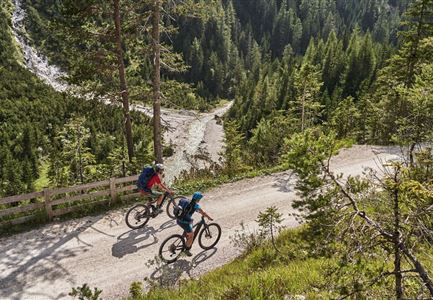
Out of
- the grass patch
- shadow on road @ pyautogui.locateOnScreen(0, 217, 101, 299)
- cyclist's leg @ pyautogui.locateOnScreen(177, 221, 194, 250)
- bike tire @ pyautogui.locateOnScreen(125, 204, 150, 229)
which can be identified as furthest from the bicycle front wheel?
shadow on road @ pyautogui.locateOnScreen(0, 217, 101, 299)

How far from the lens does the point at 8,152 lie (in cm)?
5616

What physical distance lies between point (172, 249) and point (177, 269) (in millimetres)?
640

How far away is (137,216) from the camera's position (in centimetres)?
1252

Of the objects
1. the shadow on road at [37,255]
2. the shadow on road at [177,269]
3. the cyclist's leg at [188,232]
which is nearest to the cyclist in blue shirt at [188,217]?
the cyclist's leg at [188,232]

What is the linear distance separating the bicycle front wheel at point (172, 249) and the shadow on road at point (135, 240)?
0.83 metres

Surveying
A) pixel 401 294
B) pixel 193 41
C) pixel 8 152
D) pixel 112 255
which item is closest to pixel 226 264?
pixel 112 255

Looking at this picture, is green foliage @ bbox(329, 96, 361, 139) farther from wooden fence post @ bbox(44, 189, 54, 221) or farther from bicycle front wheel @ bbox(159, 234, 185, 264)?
wooden fence post @ bbox(44, 189, 54, 221)

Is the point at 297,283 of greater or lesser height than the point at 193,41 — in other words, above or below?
below

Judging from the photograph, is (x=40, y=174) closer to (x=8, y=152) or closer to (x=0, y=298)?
(x=8, y=152)

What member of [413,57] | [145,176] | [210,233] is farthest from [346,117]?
[145,176]

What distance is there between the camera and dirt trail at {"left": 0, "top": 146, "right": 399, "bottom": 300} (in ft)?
31.4

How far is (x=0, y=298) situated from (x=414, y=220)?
31.8 ft

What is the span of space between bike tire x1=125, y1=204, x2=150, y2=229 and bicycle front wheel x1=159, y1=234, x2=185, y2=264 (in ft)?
6.10

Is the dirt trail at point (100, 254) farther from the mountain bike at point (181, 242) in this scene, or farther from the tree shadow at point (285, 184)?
the tree shadow at point (285, 184)
